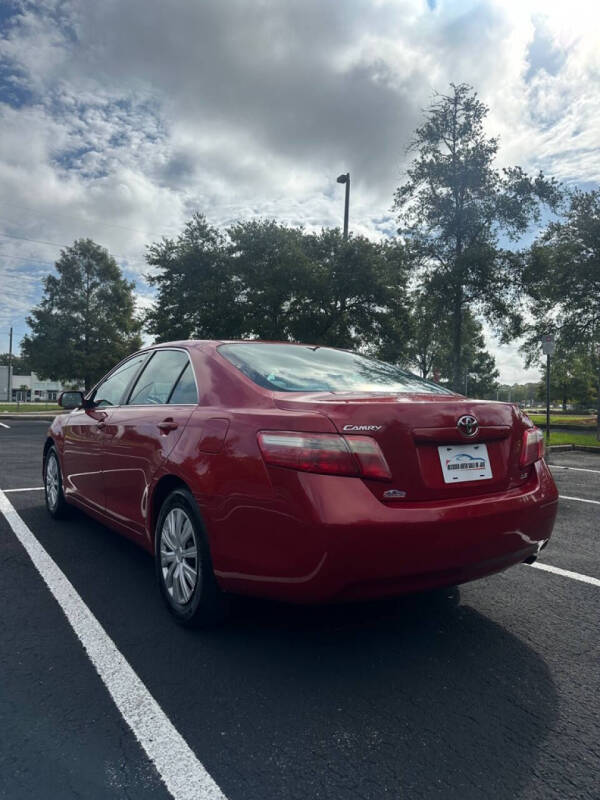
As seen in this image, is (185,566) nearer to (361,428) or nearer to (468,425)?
(361,428)

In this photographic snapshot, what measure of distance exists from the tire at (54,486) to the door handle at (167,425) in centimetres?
246

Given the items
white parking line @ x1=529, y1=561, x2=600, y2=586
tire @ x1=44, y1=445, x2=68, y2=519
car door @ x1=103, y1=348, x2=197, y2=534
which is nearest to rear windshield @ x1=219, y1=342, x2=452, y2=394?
car door @ x1=103, y1=348, x2=197, y2=534

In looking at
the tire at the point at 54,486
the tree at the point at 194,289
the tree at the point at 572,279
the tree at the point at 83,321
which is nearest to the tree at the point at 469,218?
the tree at the point at 572,279

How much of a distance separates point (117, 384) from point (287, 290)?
816 inches

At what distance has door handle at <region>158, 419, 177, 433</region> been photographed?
10.6 ft

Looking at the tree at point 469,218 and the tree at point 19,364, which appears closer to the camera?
the tree at point 469,218

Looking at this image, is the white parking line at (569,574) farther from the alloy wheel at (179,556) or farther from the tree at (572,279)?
the tree at (572,279)

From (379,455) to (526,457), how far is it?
94 centimetres

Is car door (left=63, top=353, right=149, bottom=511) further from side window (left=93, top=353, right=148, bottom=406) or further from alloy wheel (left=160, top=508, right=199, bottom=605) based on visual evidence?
alloy wheel (left=160, top=508, right=199, bottom=605)

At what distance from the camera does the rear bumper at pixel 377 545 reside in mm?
2328

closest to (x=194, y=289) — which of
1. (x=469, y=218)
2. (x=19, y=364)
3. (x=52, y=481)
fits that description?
(x=469, y=218)

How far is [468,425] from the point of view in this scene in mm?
2684

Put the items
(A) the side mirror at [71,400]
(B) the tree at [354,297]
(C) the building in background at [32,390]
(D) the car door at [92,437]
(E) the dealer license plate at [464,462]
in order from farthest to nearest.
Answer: (C) the building in background at [32,390], (B) the tree at [354,297], (A) the side mirror at [71,400], (D) the car door at [92,437], (E) the dealer license plate at [464,462]

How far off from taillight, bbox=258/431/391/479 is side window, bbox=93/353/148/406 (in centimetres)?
215
